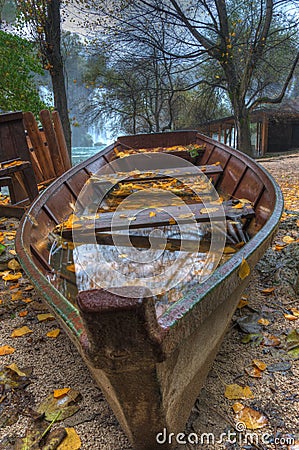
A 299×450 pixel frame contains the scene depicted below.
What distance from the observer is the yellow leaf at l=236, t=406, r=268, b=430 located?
1.29 m

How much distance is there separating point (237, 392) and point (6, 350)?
1176mm

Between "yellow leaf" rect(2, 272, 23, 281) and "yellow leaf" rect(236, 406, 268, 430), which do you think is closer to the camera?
"yellow leaf" rect(236, 406, 268, 430)

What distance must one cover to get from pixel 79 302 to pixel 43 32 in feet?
26.6

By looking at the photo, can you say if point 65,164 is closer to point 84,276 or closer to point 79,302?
point 84,276

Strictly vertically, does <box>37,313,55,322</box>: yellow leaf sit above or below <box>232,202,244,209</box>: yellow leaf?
below

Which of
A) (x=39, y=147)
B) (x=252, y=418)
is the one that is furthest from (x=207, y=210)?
(x=39, y=147)

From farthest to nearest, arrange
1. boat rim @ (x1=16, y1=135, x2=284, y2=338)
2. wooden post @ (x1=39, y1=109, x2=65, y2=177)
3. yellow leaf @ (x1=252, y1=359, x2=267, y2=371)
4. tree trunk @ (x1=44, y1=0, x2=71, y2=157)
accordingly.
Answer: tree trunk @ (x1=44, y1=0, x2=71, y2=157)
wooden post @ (x1=39, y1=109, x2=65, y2=177)
yellow leaf @ (x1=252, y1=359, x2=267, y2=371)
boat rim @ (x1=16, y1=135, x2=284, y2=338)

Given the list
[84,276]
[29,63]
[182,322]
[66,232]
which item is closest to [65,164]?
[66,232]

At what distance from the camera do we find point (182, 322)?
3.09 feet

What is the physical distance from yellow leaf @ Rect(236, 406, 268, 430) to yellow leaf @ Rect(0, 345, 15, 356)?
1.16 meters

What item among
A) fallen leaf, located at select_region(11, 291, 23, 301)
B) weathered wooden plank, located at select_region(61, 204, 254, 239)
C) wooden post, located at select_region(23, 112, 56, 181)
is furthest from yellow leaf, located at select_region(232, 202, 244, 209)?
wooden post, located at select_region(23, 112, 56, 181)

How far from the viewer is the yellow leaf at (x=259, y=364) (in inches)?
61.9

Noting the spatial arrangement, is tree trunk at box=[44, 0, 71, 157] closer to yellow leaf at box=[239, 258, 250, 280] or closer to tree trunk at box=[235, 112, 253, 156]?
tree trunk at box=[235, 112, 253, 156]

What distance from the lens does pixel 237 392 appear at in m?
1.44
